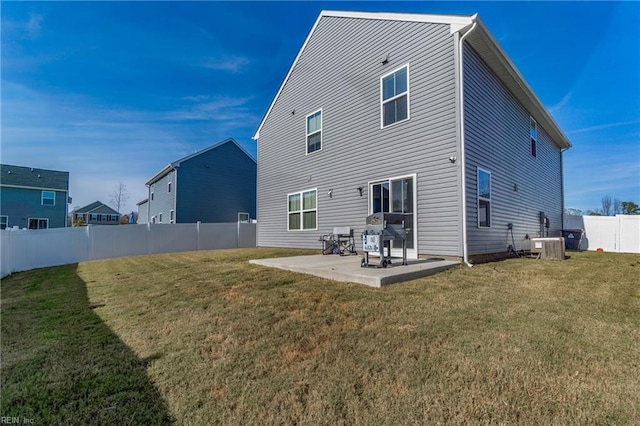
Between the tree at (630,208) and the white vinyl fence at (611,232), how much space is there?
52.0 feet

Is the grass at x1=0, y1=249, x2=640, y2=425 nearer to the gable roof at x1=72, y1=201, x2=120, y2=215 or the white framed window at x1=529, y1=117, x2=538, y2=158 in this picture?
the white framed window at x1=529, y1=117, x2=538, y2=158

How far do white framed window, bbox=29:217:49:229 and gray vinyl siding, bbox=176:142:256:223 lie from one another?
13275 mm

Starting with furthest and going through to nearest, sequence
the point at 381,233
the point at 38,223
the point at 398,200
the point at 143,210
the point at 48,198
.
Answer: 1. the point at 143,210
2. the point at 48,198
3. the point at 38,223
4. the point at 398,200
5. the point at 381,233

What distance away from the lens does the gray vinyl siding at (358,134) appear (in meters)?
6.95

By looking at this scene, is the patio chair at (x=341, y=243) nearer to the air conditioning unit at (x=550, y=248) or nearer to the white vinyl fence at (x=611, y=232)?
the air conditioning unit at (x=550, y=248)

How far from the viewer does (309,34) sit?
1107 cm

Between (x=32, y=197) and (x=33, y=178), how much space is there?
1575 mm

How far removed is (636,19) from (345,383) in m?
13.0

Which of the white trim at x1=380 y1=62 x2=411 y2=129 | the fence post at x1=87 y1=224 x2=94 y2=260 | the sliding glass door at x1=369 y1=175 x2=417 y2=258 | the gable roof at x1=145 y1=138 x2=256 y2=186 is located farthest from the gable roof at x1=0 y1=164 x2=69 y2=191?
the white trim at x1=380 y1=62 x2=411 y2=129

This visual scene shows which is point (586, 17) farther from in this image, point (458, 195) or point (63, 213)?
point (63, 213)

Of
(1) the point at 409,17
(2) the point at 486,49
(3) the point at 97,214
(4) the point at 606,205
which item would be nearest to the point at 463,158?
(2) the point at 486,49

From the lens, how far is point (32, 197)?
898 inches

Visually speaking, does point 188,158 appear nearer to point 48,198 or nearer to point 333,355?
point 48,198

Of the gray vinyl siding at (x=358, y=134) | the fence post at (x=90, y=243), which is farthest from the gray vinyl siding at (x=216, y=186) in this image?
the gray vinyl siding at (x=358, y=134)
